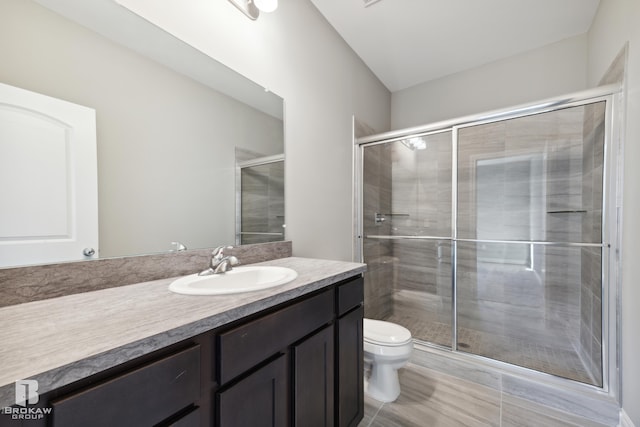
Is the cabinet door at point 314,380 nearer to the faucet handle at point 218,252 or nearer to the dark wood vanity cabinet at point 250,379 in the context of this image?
the dark wood vanity cabinet at point 250,379

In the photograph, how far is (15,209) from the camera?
0.76 meters

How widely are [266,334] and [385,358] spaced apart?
1.07m

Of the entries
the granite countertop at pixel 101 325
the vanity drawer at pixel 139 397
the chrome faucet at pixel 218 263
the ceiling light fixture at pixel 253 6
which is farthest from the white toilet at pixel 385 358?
the ceiling light fixture at pixel 253 6

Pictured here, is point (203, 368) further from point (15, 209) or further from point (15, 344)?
point (15, 209)

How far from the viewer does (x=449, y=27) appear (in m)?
2.11

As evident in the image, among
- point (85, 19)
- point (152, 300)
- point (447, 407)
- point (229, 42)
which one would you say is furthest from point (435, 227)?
point (85, 19)

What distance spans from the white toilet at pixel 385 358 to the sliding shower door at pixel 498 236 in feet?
2.40

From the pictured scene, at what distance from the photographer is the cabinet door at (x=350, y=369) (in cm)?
117

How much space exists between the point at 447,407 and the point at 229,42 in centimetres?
238

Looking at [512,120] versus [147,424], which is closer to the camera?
[147,424]

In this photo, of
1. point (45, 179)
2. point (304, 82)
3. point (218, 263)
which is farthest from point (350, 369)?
point (304, 82)

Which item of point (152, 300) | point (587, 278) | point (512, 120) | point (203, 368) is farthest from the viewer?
point (512, 120)

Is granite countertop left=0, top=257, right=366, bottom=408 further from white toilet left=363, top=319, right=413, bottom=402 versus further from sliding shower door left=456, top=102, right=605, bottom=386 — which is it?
sliding shower door left=456, top=102, right=605, bottom=386

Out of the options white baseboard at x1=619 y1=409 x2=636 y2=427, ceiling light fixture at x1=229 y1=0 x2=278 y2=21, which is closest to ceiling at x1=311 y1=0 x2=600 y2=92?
ceiling light fixture at x1=229 y1=0 x2=278 y2=21
